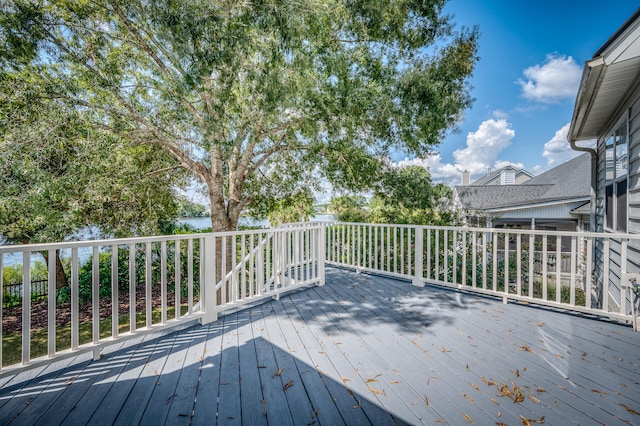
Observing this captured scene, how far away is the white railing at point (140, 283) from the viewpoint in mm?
2176

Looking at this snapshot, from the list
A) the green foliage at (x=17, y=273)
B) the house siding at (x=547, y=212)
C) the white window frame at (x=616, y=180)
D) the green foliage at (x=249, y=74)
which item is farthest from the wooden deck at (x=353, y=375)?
the green foliage at (x=17, y=273)

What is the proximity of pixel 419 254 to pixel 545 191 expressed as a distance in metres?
8.94

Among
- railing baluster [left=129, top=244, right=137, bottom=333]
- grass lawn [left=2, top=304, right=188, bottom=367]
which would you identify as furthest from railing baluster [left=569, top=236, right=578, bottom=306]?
grass lawn [left=2, top=304, right=188, bottom=367]

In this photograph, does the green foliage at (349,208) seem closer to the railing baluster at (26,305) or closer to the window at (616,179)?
the window at (616,179)

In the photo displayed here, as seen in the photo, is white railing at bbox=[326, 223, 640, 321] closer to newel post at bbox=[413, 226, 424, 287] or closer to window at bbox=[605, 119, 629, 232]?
newel post at bbox=[413, 226, 424, 287]

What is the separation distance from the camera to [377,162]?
5.51 metres

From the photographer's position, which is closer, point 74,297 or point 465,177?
point 74,297

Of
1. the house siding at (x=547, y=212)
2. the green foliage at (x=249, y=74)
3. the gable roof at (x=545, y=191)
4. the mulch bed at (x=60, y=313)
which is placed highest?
the green foliage at (x=249, y=74)

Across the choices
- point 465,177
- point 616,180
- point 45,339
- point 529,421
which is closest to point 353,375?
point 529,421

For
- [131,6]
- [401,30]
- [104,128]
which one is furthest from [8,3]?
[401,30]

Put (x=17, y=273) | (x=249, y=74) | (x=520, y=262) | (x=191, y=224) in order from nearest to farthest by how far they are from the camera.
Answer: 1. (x=249, y=74)
2. (x=520, y=262)
3. (x=17, y=273)
4. (x=191, y=224)

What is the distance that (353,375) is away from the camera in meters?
2.12

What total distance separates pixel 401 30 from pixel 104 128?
17.6 ft

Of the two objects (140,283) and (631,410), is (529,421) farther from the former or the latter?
(140,283)
